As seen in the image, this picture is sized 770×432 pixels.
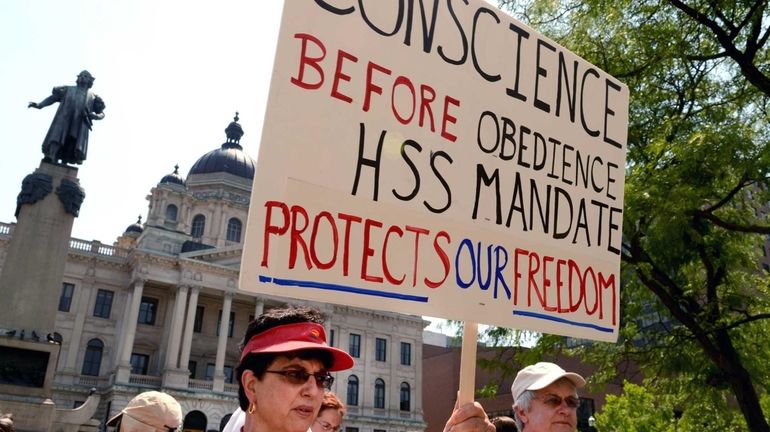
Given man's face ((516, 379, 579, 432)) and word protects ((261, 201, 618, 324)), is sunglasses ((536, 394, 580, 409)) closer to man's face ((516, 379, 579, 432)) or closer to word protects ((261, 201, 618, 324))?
man's face ((516, 379, 579, 432))

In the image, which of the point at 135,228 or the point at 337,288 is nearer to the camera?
the point at 337,288

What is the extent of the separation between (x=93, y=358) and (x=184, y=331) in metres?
6.38

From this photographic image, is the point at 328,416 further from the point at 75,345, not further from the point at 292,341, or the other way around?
the point at 75,345

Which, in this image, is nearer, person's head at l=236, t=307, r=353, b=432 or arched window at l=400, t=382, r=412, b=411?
person's head at l=236, t=307, r=353, b=432

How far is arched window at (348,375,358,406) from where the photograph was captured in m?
51.6

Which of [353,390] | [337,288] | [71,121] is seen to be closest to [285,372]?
[337,288]

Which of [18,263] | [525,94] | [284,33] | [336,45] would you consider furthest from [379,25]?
[18,263]

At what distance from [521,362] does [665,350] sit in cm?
251

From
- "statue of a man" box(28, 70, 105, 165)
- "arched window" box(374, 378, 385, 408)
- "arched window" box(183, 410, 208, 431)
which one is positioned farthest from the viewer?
"arched window" box(374, 378, 385, 408)

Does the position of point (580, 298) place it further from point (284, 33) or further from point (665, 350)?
point (665, 350)

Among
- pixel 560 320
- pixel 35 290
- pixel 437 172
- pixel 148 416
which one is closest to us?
pixel 437 172

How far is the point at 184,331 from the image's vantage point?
1813 inches

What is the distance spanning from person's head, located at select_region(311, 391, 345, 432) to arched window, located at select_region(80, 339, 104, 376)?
46.3m

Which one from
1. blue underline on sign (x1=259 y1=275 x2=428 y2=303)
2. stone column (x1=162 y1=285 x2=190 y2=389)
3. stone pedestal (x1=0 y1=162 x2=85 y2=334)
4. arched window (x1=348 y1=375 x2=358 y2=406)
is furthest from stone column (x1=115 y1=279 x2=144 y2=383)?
blue underline on sign (x1=259 y1=275 x2=428 y2=303)
